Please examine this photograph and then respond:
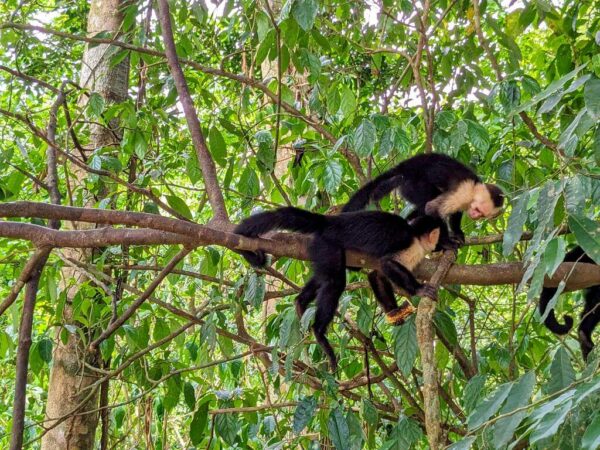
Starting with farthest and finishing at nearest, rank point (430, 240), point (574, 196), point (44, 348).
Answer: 1. point (430, 240)
2. point (44, 348)
3. point (574, 196)

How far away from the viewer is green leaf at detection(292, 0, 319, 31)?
262cm

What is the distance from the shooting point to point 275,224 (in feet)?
9.09

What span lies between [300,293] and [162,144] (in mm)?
1703

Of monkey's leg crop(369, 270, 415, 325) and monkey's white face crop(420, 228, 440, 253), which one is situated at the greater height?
monkey's white face crop(420, 228, 440, 253)

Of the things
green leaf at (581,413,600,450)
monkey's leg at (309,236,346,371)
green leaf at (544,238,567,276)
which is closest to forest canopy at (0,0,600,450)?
monkey's leg at (309,236,346,371)

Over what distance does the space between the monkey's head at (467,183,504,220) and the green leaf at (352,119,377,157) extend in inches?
33.9

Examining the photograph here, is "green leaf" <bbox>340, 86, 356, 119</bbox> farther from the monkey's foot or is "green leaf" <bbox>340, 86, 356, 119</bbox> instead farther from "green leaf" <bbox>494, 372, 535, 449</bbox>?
"green leaf" <bbox>494, 372, 535, 449</bbox>

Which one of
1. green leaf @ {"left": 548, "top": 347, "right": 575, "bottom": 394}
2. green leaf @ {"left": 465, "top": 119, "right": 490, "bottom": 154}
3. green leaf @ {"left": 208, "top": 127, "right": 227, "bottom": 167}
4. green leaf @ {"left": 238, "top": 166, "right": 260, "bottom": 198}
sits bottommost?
green leaf @ {"left": 548, "top": 347, "right": 575, "bottom": 394}

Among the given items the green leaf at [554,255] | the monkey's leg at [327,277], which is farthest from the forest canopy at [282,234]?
the green leaf at [554,255]

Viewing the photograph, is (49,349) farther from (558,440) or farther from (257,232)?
(558,440)

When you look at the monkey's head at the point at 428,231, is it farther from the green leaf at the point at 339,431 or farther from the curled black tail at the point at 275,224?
the green leaf at the point at 339,431

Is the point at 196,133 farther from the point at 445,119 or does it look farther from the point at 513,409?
the point at 513,409

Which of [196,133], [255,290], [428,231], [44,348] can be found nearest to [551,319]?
[428,231]

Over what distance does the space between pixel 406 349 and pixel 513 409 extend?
1.26m
